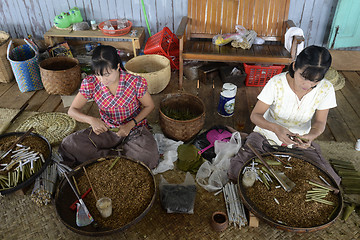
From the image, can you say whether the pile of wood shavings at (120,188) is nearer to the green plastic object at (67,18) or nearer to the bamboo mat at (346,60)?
the green plastic object at (67,18)

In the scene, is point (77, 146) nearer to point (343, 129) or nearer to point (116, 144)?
point (116, 144)

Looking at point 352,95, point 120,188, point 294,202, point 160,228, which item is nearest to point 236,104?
point 352,95

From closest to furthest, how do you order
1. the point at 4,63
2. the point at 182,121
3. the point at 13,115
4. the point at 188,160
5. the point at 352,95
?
the point at 188,160
the point at 182,121
the point at 13,115
the point at 352,95
the point at 4,63

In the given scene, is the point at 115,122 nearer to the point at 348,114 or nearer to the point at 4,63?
the point at 4,63

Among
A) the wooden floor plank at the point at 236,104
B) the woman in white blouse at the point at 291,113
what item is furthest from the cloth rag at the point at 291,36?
the woman in white blouse at the point at 291,113

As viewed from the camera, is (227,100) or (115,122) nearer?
(115,122)

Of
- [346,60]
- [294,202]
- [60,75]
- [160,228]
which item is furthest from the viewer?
[346,60]

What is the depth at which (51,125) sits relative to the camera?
10.4ft

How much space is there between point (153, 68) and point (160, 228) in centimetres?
240

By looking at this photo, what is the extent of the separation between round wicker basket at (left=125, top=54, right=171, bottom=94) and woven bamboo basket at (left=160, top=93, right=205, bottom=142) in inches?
26.3

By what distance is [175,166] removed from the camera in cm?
265

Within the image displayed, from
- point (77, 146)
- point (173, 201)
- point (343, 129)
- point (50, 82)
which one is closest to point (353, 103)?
point (343, 129)

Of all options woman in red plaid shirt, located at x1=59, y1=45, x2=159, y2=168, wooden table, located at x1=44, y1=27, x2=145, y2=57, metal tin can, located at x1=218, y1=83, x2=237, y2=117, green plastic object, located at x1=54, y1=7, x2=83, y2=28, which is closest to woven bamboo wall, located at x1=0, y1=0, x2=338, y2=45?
green plastic object, located at x1=54, y1=7, x2=83, y2=28

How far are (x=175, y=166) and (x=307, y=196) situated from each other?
1.17 meters
